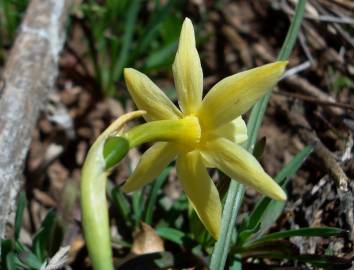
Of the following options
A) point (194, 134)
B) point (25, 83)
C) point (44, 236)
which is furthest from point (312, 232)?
point (25, 83)

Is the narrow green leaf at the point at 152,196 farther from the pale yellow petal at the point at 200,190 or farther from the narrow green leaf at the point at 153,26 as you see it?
the narrow green leaf at the point at 153,26

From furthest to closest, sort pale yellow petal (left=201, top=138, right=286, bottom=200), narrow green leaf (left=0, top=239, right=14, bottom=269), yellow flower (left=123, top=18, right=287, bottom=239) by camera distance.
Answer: narrow green leaf (left=0, top=239, right=14, bottom=269) < yellow flower (left=123, top=18, right=287, bottom=239) < pale yellow petal (left=201, top=138, right=286, bottom=200)

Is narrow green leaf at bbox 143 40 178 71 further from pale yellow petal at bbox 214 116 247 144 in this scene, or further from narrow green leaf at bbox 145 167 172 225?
pale yellow petal at bbox 214 116 247 144

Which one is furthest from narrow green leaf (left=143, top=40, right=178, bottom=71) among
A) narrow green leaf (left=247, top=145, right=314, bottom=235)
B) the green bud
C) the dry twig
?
the green bud

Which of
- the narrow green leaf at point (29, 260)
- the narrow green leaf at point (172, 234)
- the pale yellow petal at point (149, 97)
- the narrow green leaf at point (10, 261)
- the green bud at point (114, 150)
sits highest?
the pale yellow petal at point (149, 97)

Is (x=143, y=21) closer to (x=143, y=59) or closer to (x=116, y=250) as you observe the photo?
(x=143, y=59)

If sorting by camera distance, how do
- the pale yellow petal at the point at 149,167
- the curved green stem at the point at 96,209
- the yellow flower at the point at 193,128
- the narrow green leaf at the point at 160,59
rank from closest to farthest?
the curved green stem at the point at 96,209, the yellow flower at the point at 193,128, the pale yellow petal at the point at 149,167, the narrow green leaf at the point at 160,59

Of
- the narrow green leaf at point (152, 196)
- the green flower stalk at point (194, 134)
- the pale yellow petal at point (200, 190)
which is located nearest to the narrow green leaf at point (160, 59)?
the narrow green leaf at point (152, 196)

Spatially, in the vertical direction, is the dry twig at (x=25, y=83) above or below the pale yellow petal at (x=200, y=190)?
above

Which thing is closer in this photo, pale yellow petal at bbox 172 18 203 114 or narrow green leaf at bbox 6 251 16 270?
pale yellow petal at bbox 172 18 203 114
